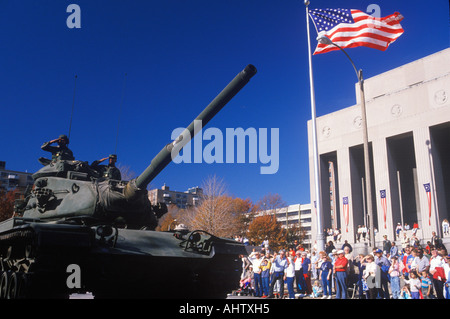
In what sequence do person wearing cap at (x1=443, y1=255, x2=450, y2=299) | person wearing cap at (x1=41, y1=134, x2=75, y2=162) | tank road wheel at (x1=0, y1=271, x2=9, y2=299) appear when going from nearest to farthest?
1. tank road wheel at (x1=0, y1=271, x2=9, y2=299)
2. person wearing cap at (x1=41, y1=134, x2=75, y2=162)
3. person wearing cap at (x1=443, y1=255, x2=450, y2=299)

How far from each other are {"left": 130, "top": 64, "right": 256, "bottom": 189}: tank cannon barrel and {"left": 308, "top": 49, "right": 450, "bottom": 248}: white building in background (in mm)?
27027

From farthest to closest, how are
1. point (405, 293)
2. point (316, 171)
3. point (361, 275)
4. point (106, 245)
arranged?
1. point (316, 171)
2. point (361, 275)
3. point (405, 293)
4. point (106, 245)

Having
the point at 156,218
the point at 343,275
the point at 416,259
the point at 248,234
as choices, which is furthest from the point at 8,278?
the point at 248,234

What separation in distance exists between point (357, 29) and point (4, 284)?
53.1 feet

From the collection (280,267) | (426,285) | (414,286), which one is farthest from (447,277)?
(280,267)

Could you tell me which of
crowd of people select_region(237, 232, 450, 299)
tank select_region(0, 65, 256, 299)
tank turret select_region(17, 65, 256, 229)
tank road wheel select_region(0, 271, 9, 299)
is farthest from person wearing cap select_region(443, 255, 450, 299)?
tank road wheel select_region(0, 271, 9, 299)

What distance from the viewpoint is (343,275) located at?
1279cm

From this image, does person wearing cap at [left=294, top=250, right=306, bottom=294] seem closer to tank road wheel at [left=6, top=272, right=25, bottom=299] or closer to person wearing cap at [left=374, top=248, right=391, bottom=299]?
person wearing cap at [left=374, top=248, right=391, bottom=299]

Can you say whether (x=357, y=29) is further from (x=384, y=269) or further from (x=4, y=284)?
(x=4, y=284)

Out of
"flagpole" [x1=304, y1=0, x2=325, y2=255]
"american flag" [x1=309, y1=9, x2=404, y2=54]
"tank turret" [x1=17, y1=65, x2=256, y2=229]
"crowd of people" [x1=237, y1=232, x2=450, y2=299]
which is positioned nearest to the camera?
"tank turret" [x1=17, y1=65, x2=256, y2=229]

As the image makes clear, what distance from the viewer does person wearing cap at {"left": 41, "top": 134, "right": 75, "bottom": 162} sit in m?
10.0

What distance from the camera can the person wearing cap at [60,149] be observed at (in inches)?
394

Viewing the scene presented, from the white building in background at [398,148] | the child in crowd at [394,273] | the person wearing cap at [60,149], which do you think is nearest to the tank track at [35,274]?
the person wearing cap at [60,149]

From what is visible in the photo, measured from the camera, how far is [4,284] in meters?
7.10
